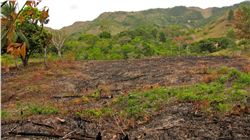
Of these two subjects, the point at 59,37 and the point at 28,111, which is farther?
the point at 59,37

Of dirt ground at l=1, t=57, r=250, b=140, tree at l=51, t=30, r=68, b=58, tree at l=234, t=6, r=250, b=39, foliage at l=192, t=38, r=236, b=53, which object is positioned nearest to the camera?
dirt ground at l=1, t=57, r=250, b=140

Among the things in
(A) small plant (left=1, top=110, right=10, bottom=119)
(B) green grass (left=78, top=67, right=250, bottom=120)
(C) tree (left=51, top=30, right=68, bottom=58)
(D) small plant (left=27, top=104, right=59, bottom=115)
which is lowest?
(A) small plant (left=1, top=110, right=10, bottom=119)

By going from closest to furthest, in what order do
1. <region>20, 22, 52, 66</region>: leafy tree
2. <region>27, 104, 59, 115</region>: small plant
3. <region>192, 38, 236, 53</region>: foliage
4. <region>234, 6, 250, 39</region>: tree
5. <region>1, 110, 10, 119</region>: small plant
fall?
<region>1, 110, 10, 119</region>: small plant
<region>27, 104, 59, 115</region>: small plant
<region>20, 22, 52, 66</region>: leafy tree
<region>234, 6, 250, 39</region>: tree
<region>192, 38, 236, 53</region>: foliage

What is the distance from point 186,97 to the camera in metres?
18.3

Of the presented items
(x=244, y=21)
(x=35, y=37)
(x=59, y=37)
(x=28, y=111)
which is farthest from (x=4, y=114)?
(x=244, y=21)

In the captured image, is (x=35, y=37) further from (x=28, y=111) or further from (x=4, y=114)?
(x=4, y=114)

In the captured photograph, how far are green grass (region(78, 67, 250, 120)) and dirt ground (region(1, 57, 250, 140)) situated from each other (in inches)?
25.3

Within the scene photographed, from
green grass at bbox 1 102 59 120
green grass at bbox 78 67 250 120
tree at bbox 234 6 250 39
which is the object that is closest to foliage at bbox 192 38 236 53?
tree at bbox 234 6 250 39

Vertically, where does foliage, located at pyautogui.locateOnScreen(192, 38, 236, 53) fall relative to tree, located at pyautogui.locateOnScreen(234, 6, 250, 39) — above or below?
below

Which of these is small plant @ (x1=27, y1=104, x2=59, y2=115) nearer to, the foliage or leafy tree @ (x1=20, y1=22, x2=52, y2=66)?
leafy tree @ (x1=20, y1=22, x2=52, y2=66)

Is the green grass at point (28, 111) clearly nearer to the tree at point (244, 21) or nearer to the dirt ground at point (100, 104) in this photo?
the dirt ground at point (100, 104)

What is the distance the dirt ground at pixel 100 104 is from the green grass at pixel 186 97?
2.11 ft

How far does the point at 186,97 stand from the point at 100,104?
3.99 metres

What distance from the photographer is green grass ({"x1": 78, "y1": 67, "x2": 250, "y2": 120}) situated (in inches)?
661
